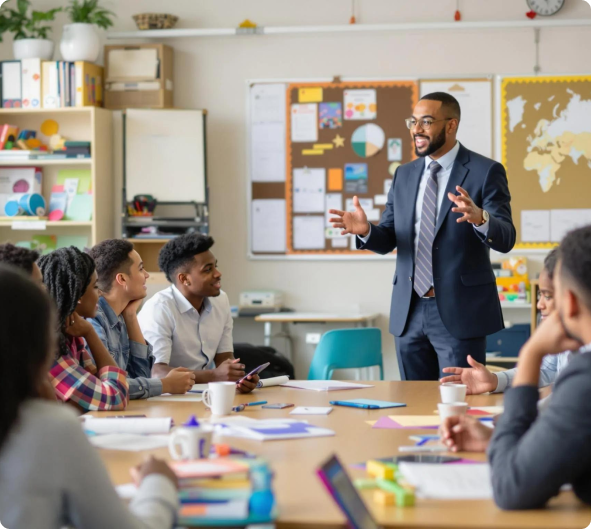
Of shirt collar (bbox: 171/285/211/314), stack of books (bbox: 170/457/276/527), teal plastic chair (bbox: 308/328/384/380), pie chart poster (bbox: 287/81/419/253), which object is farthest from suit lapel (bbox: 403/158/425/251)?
pie chart poster (bbox: 287/81/419/253)

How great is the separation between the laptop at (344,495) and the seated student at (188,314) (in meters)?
1.77

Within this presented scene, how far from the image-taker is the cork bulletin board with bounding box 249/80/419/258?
527cm

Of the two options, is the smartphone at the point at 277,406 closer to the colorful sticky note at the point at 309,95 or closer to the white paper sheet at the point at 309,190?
the white paper sheet at the point at 309,190

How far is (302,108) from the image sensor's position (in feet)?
17.5

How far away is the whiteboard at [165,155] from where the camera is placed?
516 cm

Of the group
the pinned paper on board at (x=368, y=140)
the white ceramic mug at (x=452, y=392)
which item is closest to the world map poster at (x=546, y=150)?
the pinned paper on board at (x=368, y=140)

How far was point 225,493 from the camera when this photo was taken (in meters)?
1.25

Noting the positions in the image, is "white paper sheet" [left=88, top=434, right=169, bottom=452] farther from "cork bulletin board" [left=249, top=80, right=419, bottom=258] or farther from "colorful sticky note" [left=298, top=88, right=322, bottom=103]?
"colorful sticky note" [left=298, top=88, right=322, bottom=103]

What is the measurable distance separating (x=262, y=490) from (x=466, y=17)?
4.60 m

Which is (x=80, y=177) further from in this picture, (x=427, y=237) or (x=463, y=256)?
(x=463, y=256)

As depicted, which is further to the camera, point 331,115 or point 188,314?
point 331,115

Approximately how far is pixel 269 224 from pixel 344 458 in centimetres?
391

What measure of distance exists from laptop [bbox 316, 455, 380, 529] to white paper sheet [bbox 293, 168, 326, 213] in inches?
168

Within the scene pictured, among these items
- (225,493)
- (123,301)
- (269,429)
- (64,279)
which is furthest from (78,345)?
(225,493)
